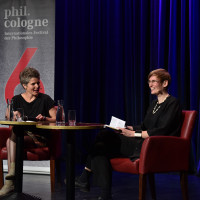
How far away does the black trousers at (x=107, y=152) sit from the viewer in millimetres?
3018

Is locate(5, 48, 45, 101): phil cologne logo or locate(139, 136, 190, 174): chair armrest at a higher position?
locate(5, 48, 45, 101): phil cologne logo

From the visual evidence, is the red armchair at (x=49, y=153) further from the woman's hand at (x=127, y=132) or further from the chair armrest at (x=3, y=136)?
the woman's hand at (x=127, y=132)

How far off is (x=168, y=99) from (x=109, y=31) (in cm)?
246

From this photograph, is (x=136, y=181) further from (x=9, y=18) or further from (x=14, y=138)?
A: (x=9, y=18)

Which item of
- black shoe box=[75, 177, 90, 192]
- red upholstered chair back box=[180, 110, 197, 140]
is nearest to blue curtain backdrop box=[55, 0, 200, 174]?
red upholstered chair back box=[180, 110, 197, 140]

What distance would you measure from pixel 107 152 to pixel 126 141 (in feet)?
0.72

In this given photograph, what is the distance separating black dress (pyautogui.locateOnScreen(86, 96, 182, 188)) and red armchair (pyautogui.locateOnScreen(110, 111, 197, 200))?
81 mm

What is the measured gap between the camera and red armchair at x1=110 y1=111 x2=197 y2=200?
9.25ft

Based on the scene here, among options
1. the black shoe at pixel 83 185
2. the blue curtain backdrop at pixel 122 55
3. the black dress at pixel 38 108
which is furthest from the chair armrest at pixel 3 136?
the blue curtain backdrop at pixel 122 55

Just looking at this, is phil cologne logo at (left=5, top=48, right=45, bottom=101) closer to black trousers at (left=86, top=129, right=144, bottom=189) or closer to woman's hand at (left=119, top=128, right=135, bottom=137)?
black trousers at (left=86, top=129, right=144, bottom=189)

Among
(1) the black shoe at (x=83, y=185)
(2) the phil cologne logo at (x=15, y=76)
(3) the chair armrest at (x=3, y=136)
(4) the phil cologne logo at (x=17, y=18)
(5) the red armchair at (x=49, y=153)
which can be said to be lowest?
(1) the black shoe at (x=83, y=185)

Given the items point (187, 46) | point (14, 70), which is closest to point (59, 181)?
point (14, 70)

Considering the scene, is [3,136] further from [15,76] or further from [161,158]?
[161,158]

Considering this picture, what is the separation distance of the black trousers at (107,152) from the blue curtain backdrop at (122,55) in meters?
1.76
